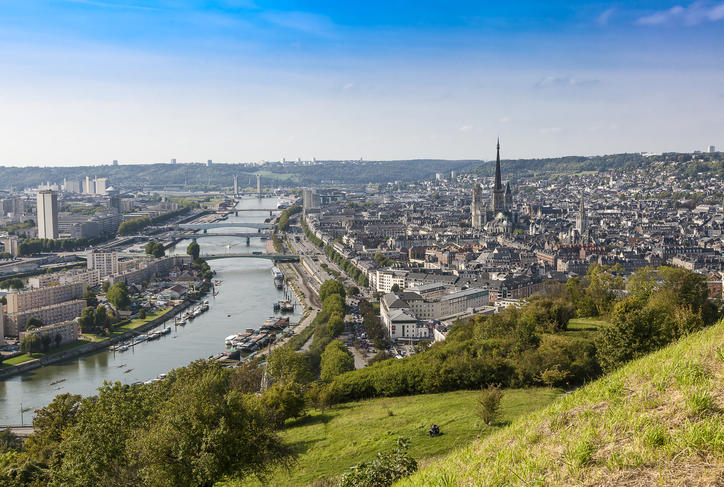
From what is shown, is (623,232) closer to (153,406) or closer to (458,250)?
(458,250)

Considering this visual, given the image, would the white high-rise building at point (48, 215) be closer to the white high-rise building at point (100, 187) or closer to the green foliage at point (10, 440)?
the green foliage at point (10, 440)

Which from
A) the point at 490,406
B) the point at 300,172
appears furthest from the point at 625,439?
the point at 300,172

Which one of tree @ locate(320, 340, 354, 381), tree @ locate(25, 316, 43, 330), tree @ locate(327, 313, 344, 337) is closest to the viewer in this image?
tree @ locate(320, 340, 354, 381)

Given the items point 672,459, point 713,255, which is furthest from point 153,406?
point 713,255

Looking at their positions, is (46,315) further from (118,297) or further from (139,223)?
(139,223)

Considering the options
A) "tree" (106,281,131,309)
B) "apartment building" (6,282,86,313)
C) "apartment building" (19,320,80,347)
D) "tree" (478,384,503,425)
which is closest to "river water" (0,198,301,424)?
"apartment building" (19,320,80,347)

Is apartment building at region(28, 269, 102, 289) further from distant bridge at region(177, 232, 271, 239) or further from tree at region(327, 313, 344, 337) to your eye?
distant bridge at region(177, 232, 271, 239)
